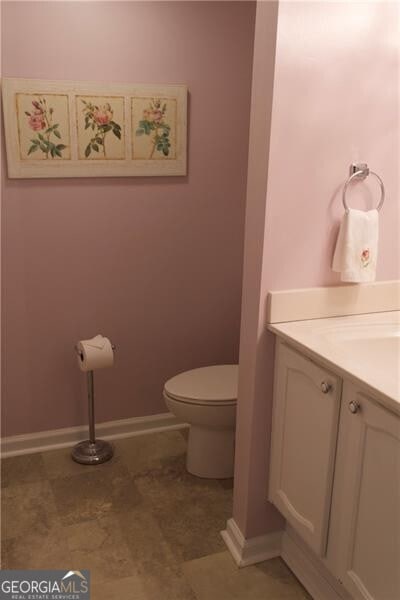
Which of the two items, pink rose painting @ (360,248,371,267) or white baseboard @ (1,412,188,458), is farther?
white baseboard @ (1,412,188,458)

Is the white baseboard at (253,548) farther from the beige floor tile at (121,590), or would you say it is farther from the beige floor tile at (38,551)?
the beige floor tile at (38,551)

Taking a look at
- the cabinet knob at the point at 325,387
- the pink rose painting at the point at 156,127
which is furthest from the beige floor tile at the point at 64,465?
the pink rose painting at the point at 156,127

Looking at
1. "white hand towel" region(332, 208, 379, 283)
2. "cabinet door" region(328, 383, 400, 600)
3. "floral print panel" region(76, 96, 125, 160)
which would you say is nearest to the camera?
"cabinet door" region(328, 383, 400, 600)

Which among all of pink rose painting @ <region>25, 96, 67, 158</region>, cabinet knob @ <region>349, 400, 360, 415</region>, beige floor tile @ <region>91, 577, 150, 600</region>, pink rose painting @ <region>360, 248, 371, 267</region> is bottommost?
beige floor tile @ <region>91, 577, 150, 600</region>

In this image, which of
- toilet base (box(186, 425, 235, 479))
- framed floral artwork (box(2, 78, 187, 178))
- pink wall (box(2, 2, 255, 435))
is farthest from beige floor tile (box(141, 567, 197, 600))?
framed floral artwork (box(2, 78, 187, 178))

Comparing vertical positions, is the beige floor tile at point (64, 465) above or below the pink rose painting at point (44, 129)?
below

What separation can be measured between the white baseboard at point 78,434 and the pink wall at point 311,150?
3.31ft

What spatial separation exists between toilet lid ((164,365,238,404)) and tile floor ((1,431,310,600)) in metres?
0.42

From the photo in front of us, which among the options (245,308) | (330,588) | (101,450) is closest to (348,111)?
(245,308)

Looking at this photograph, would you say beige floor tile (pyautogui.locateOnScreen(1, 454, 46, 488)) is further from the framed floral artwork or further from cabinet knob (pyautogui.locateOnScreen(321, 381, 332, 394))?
cabinet knob (pyautogui.locateOnScreen(321, 381, 332, 394))

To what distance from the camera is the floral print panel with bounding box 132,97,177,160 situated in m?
2.44

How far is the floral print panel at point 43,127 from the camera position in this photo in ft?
7.41

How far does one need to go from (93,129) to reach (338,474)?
1.71 meters

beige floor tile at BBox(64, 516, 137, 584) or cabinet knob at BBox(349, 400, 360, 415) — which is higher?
cabinet knob at BBox(349, 400, 360, 415)
